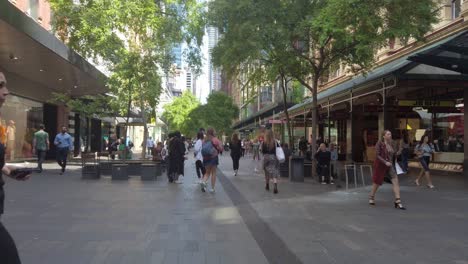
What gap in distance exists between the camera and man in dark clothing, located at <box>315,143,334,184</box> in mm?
15906

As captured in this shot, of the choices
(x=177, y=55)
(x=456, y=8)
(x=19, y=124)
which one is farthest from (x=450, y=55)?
(x=19, y=124)

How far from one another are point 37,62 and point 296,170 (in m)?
11.2

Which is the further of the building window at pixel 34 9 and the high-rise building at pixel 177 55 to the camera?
the building window at pixel 34 9

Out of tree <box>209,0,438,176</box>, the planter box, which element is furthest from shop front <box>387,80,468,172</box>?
the planter box

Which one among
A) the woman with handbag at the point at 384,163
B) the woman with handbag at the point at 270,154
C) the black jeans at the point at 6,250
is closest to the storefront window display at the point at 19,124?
the woman with handbag at the point at 270,154

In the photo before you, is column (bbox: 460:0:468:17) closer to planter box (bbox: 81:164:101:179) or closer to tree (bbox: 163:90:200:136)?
planter box (bbox: 81:164:101:179)

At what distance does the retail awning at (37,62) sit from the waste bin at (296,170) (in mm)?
9104

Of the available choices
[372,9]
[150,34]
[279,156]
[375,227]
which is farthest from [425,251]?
[150,34]

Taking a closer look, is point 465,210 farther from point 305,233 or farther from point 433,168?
point 433,168

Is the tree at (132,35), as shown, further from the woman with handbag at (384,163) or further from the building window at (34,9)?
the woman with handbag at (384,163)

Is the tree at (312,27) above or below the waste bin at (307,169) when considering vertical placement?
above

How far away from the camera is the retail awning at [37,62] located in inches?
563

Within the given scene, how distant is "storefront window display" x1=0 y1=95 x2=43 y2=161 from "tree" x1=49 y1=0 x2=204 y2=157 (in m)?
4.98

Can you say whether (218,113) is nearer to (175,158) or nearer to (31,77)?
(31,77)
